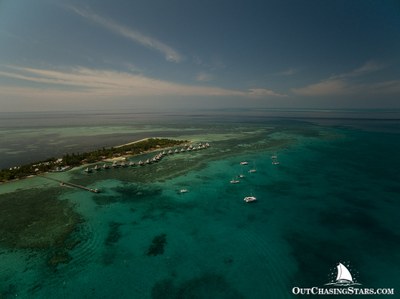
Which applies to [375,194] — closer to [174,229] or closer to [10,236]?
[174,229]

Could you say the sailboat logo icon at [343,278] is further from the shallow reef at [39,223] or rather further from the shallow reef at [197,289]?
the shallow reef at [39,223]

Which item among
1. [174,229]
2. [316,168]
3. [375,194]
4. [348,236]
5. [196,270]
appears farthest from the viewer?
[316,168]

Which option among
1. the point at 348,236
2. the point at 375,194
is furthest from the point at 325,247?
the point at 375,194

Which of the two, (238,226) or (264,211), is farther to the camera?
(264,211)

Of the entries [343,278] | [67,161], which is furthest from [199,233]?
[67,161]

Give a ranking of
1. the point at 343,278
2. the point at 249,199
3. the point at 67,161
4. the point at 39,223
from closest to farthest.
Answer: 1. the point at 343,278
2. the point at 39,223
3. the point at 249,199
4. the point at 67,161

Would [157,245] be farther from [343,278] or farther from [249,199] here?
[343,278]

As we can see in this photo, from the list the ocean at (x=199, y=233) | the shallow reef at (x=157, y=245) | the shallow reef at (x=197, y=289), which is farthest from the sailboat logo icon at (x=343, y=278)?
the shallow reef at (x=157, y=245)

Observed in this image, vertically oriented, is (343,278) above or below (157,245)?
above
